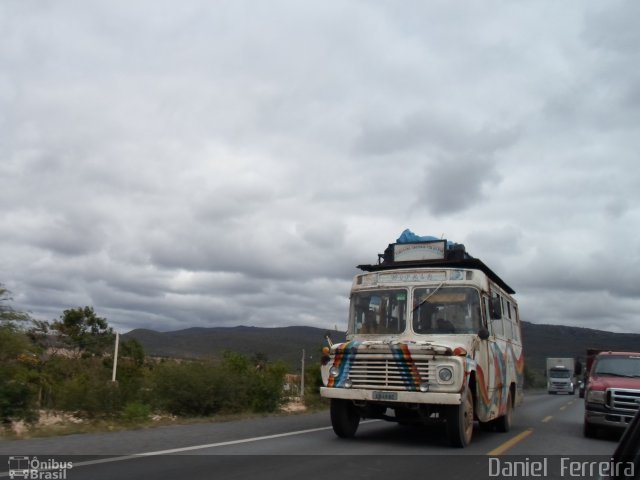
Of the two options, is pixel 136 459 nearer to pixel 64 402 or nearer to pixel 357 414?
pixel 357 414

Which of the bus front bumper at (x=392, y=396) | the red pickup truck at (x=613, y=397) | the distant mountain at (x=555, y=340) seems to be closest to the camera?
the bus front bumper at (x=392, y=396)

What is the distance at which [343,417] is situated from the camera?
36.8ft

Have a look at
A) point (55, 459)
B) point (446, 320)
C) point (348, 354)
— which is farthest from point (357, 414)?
point (55, 459)

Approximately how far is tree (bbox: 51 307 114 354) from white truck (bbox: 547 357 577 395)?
38.6 meters

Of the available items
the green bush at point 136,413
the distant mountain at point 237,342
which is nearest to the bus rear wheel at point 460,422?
the green bush at point 136,413

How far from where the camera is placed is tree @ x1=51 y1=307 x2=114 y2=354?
43000 mm

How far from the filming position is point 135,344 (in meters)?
46.5

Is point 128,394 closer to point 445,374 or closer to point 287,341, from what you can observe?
point 445,374

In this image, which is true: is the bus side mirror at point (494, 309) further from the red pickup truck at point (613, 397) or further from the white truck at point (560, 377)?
the white truck at point (560, 377)

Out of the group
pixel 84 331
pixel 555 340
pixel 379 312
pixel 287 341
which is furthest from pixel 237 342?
pixel 379 312

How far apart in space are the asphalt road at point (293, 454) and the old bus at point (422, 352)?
60cm

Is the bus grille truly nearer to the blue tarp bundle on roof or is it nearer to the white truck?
the blue tarp bundle on roof

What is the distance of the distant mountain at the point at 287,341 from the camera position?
263 ft

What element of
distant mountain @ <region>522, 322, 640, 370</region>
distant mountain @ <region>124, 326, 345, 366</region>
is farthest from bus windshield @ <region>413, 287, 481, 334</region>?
distant mountain @ <region>522, 322, 640, 370</region>
